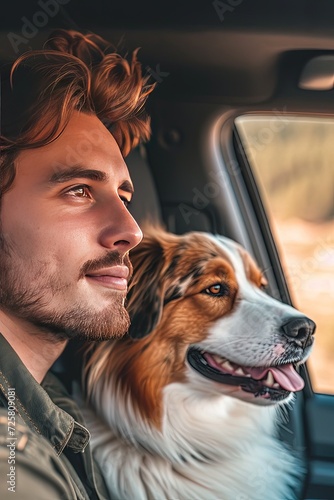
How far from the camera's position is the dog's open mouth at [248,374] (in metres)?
2.05

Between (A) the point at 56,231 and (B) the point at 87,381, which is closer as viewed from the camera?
(A) the point at 56,231

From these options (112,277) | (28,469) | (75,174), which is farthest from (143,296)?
(28,469)

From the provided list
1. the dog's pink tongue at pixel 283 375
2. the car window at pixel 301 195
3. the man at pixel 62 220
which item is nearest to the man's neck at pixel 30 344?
the man at pixel 62 220

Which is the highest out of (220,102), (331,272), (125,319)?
(220,102)

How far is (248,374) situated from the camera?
6.75ft

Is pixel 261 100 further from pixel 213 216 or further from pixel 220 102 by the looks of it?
pixel 213 216

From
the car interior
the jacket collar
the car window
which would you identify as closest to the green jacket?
the jacket collar

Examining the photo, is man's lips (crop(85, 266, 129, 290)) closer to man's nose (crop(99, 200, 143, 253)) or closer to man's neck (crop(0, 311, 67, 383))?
man's nose (crop(99, 200, 143, 253))

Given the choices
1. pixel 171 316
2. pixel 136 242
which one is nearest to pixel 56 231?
pixel 136 242

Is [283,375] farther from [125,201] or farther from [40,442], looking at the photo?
[40,442]

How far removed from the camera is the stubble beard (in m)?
1.91

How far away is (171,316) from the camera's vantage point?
80.4 inches

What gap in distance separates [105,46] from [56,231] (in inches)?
17.9

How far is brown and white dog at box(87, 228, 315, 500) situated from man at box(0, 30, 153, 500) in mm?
68
